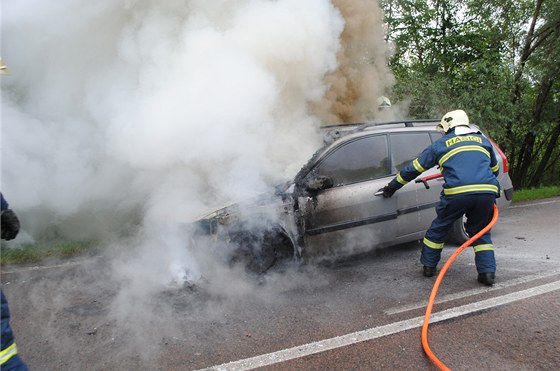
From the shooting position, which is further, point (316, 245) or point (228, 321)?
point (316, 245)

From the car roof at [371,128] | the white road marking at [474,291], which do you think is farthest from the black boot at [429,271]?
the car roof at [371,128]

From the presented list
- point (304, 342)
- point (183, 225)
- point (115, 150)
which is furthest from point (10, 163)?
point (304, 342)

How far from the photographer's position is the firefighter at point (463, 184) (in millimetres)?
3664

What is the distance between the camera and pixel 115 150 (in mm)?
5527

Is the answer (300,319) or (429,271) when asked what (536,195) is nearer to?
(429,271)

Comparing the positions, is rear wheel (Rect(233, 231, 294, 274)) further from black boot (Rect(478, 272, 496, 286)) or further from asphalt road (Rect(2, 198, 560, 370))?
black boot (Rect(478, 272, 496, 286))

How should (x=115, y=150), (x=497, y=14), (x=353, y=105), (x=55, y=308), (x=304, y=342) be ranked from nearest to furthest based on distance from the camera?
(x=304, y=342)
(x=55, y=308)
(x=115, y=150)
(x=353, y=105)
(x=497, y=14)

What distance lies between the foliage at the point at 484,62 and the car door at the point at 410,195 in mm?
4088

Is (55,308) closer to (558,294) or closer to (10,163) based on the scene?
(10,163)

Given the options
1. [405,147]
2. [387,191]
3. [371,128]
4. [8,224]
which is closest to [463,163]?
[387,191]

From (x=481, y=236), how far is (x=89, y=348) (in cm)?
357

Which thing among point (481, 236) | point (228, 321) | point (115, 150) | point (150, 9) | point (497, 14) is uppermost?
point (497, 14)

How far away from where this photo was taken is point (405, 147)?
187 inches

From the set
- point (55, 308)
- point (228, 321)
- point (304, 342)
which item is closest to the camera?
point (304, 342)
